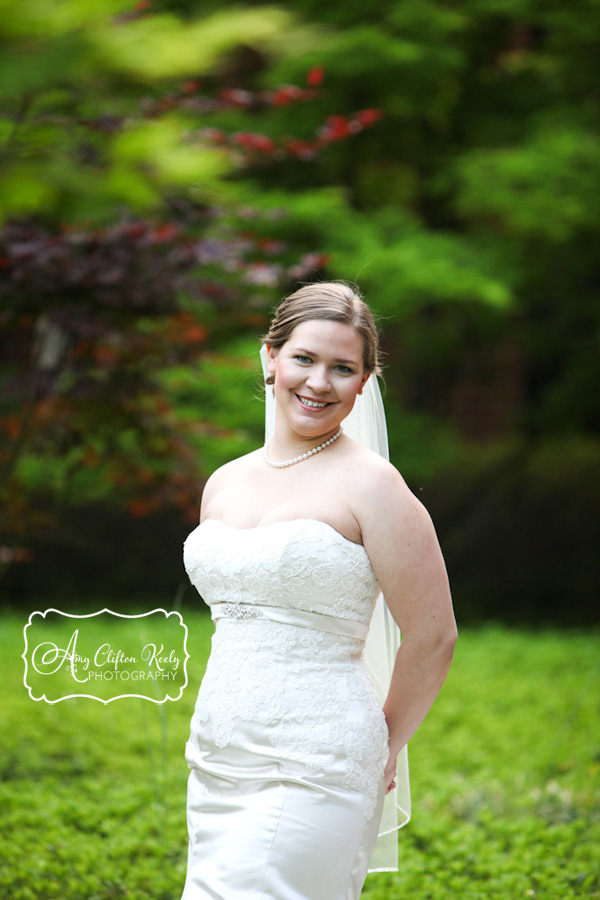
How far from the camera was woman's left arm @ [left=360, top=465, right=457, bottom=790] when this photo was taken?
209 centimetres

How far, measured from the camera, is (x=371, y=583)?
7.00 ft

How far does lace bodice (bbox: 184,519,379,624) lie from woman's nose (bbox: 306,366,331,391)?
0.32m

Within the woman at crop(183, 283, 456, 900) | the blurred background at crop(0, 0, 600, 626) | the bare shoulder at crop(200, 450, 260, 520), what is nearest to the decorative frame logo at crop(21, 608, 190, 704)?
the blurred background at crop(0, 0, 600, 626)

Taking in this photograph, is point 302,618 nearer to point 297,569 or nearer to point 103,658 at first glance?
point 297,569

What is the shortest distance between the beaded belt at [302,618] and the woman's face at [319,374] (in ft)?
1.43

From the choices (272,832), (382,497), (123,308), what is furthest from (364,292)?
(272,832)

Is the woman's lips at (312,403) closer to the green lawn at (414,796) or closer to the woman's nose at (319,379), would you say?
the woman's nose at (319,379)

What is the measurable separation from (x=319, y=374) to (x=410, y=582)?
533 mm

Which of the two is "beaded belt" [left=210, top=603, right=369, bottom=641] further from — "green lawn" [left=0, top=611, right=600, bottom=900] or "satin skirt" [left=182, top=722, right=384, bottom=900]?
"green lawn" [left=0, top=611, right=600, bottom=900]

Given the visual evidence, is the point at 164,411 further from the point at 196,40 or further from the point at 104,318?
the point at 196,40

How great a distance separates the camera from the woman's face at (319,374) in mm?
2195

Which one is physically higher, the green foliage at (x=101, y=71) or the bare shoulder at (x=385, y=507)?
the green foliage at (x=101, y=71)

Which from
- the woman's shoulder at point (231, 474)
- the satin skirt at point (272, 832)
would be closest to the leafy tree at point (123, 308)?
the woman's shoulder at point (231, 474)

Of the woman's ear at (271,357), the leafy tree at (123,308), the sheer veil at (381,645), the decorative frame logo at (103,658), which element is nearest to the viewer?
the woman's ear at (271,357)
